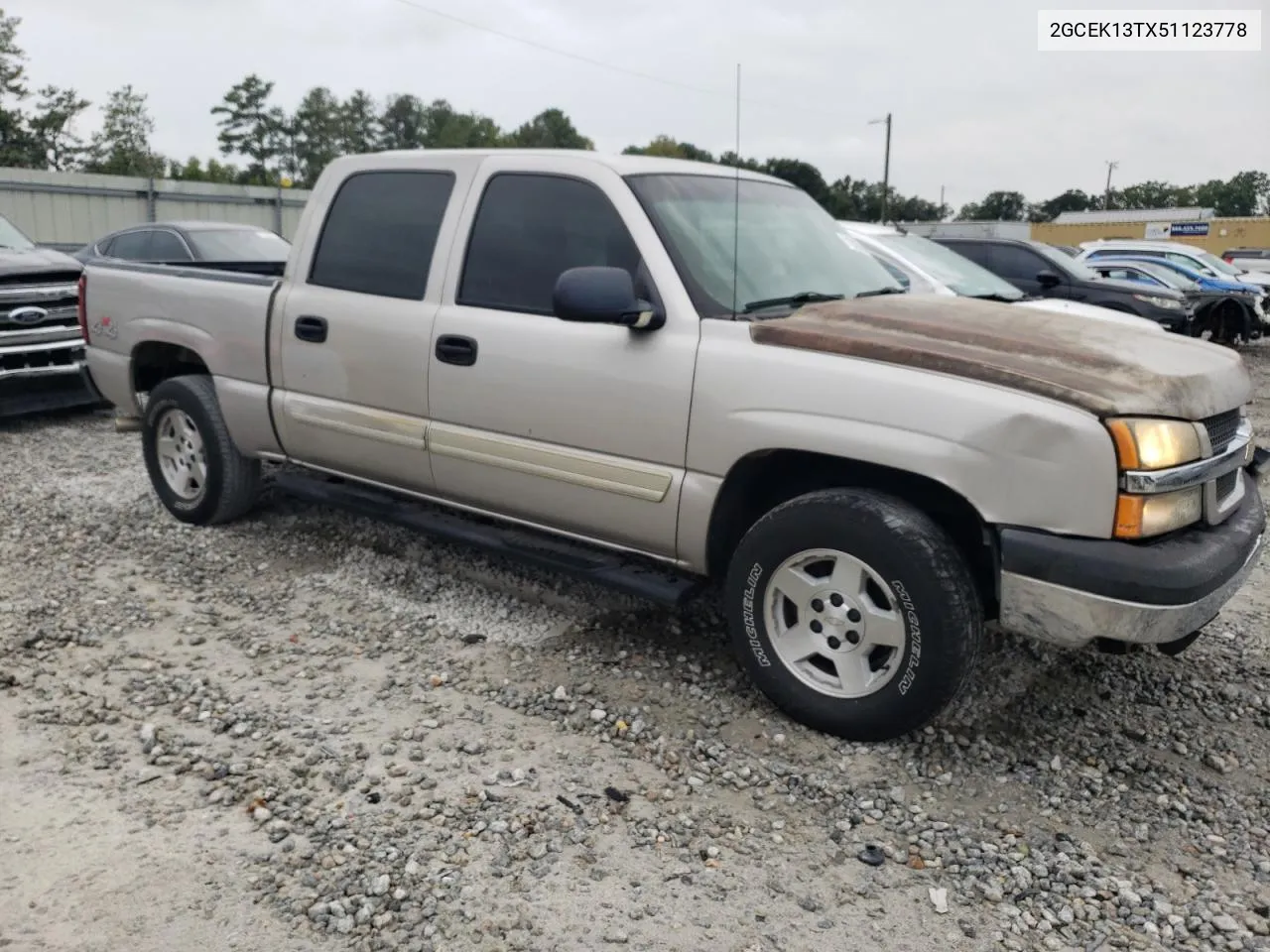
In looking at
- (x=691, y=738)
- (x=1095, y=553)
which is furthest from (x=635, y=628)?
(x=1095, y=553)

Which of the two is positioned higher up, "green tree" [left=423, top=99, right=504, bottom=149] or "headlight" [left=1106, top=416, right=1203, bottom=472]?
"green tree" [left=423, top=99, right=504, bottom=149]

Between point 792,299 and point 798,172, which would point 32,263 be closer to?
point 798,172

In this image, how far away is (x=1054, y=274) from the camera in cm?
1198

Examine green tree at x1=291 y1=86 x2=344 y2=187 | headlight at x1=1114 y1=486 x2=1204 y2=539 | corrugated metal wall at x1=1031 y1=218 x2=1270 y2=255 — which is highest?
green tree at x1=291 y1=86 x2=344 y2=187

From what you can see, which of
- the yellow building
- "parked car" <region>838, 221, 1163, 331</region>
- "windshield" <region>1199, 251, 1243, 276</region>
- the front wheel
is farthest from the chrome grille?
the yellow building

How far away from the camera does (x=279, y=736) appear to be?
3.53 meters

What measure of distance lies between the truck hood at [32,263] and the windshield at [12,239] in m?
0.12

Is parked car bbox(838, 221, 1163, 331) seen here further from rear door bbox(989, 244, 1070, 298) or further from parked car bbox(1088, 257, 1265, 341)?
parked car bbox(1088, 257, 1265, 341)

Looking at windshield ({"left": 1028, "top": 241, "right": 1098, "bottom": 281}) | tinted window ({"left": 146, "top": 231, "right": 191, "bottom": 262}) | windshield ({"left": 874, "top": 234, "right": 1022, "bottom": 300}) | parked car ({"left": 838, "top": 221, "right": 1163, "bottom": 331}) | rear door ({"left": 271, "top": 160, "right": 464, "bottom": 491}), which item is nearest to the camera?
rear door ({"left": 271, "top": 160, "right": 464, "bottom": 491})

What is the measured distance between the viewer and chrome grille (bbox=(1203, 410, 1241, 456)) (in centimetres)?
333

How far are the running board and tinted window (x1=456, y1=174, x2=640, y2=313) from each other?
93cm

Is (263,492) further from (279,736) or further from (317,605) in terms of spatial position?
(279,736)

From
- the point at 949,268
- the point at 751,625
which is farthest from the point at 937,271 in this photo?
the point at 751,625

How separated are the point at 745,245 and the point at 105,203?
22.0 metres
